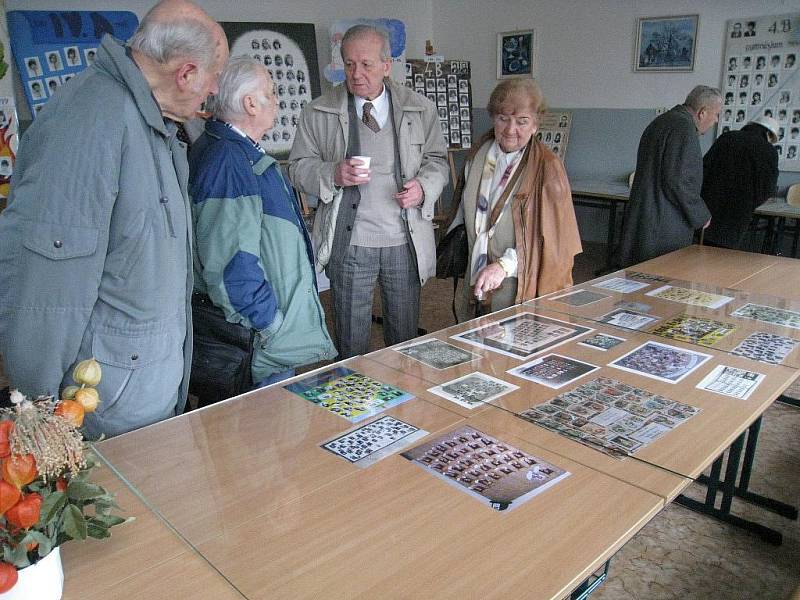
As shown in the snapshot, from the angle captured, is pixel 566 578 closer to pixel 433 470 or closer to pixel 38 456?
pixel 433 470

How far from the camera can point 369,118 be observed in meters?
2.43

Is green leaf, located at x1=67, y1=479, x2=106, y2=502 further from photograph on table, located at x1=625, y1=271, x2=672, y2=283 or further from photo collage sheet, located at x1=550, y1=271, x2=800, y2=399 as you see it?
photograph on table, located at x1=625, y1=271, x2=672, y2=283

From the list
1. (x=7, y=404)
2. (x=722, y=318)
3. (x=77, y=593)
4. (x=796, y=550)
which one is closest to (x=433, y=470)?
(x=77, y=593)

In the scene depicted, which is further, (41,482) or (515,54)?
(515,54)

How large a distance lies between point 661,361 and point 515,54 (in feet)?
17.3

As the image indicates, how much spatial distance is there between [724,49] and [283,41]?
353 cm

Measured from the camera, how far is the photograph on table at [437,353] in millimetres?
1798

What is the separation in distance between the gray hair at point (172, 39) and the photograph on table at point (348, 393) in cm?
80

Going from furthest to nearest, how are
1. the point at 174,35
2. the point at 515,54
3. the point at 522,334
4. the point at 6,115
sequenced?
the point at 515,54
the point at 6,115
the point at 522,334
the point at 174,35

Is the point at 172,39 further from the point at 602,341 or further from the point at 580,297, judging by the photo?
the point at 580,297

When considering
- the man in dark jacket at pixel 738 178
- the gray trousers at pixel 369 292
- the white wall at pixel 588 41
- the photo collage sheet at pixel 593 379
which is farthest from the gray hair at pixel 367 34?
the white wall at pixel 588 41

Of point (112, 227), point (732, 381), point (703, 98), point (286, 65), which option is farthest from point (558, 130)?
point (112, 227)

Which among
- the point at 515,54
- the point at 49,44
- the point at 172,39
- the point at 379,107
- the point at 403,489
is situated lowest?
the point at 403,489

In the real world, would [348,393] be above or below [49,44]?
below
